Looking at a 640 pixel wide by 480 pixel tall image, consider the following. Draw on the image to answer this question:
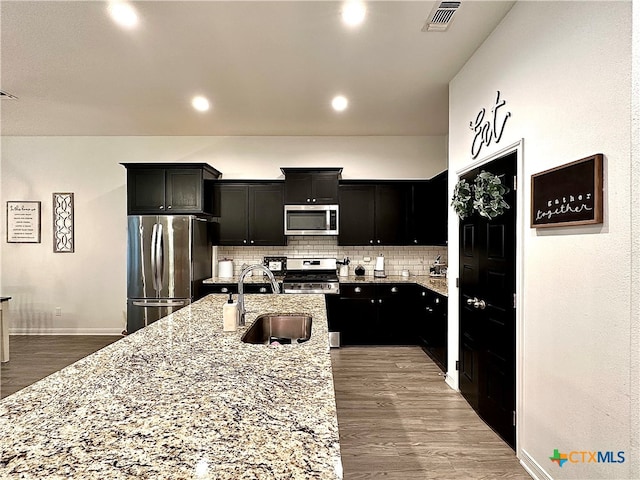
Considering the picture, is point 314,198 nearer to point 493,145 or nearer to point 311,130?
point 311,130

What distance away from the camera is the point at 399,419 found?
3020mm

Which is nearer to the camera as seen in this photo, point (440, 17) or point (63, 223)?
point (440, 17)

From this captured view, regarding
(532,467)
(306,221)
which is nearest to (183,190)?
(306,221)

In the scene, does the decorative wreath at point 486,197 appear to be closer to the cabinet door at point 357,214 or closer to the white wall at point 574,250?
the white wall at point 574,250

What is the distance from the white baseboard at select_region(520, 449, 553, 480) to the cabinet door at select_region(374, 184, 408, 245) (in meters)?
3.34

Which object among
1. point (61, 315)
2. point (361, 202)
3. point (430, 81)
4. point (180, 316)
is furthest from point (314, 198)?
point (61, 315)

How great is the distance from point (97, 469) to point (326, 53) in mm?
3198

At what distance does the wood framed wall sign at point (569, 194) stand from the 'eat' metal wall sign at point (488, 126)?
628 mm

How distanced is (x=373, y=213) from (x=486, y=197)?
2776 millimetres

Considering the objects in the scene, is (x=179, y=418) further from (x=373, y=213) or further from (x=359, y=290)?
(x=373, y=213)

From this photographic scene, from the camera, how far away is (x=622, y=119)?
159 centimetres

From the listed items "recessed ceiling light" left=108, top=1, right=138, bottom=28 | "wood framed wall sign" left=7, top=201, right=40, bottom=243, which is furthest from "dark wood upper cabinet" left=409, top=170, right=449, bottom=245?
"wood framed wall sign" left=7, top=201, right=40, bottom=243

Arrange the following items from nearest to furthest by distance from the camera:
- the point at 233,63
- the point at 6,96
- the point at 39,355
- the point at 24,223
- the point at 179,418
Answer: the point at 179,418 < the point at 233,63 < the point at 6,96 < the point at 39,355 < the point at 24,223

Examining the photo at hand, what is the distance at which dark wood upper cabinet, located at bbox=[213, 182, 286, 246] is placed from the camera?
5.48 metres
